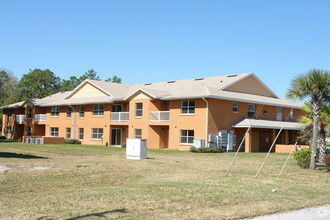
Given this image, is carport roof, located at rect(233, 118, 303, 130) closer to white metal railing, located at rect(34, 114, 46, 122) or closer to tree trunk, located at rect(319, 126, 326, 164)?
tree trunk, located at rect(319, 126, 326, 164)

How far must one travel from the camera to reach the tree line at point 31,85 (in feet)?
244

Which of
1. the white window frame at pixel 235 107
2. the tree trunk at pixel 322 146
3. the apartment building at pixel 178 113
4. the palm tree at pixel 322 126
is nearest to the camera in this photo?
the palm tree at pixel 322 126

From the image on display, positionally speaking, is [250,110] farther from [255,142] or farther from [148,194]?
[148,194]

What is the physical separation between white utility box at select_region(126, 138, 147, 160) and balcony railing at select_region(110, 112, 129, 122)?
59.3 ft

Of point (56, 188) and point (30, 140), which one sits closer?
point (56, 188)

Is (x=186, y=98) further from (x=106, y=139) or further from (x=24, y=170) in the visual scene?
(x=24, y=170)

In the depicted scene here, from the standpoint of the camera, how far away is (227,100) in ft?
119

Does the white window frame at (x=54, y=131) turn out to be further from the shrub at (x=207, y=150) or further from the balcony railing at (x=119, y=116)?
the shrub at (x=207, y=150)

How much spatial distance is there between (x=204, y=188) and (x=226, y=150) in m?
23.3

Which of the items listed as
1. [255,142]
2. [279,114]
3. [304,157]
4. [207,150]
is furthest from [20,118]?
[304,157]

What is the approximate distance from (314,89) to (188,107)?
17.7 m

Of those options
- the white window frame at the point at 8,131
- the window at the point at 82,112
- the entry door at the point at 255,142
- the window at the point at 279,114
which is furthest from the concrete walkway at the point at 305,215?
the white window frame at the point at 8,131

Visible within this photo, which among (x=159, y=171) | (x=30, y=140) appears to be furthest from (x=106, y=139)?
(x=159, y=171)

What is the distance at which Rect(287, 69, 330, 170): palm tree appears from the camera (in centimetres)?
1902
